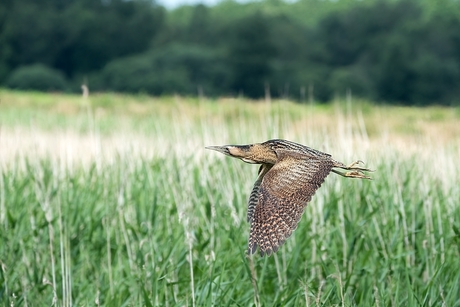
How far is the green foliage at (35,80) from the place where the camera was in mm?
53188

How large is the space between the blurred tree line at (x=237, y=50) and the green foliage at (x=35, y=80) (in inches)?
3.7

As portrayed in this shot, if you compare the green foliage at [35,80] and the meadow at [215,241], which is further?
the green foliage at [35,80]

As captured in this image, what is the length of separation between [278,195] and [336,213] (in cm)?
251

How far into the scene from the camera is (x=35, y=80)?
2094 inches

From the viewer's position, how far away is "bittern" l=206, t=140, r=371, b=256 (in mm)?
2705

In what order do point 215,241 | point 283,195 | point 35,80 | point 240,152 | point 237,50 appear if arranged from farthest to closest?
point 237,50 < point 35,80 < point 215,241 < point 240,152 < point 283,195

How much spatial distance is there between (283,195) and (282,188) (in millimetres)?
28

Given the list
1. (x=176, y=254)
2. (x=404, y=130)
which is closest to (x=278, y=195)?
(x=176, y=254)

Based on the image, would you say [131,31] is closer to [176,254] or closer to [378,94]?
[378,94]

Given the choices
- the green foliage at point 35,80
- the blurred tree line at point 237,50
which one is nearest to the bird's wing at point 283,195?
the blurred tree line at point 237,50

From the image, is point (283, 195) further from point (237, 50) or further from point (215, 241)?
point (237, 50)

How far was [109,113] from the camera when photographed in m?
22.5

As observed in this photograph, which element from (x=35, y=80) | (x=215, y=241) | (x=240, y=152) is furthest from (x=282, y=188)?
(x=35, y=80)

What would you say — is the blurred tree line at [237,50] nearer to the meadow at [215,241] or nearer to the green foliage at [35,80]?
the green foliage at [35,80]
